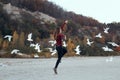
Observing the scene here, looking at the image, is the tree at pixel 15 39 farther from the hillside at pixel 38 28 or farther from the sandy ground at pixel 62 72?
the sandy ground at pixel 62 72

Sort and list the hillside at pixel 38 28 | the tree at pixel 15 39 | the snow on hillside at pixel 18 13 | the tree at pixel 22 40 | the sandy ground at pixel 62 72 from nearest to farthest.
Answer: the sandy ground at pixel 62 72, the tree at pixel 15 39, the tree at pixel 22 40, the hillside at pixel 38 28, the snow on hillside at pixel 18 13

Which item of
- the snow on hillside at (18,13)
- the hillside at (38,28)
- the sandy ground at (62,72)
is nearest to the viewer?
the sandy ground at (62,72)

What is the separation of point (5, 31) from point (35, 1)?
99.7 ft

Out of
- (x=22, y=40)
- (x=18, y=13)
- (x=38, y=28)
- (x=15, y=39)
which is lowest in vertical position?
(x=22, y=40)

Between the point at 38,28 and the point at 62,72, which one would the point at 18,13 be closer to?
the point at 38,28

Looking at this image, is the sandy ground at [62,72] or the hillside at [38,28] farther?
the hillside at [38,28]

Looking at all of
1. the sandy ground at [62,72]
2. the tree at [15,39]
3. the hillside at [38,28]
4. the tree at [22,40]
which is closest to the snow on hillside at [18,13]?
the hillside at [38,28]

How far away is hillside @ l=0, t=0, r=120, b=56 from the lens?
74.6 meters

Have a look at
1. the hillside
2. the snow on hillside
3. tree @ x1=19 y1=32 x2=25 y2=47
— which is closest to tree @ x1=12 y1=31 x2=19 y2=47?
the hillside

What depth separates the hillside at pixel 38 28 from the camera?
74.6 metres

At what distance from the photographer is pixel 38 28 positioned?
287 feet

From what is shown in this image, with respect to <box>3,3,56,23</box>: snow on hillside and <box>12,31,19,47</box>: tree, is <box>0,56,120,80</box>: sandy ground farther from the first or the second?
<box>3,3,56,23</box>: snow on hillside

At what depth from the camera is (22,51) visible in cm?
6894

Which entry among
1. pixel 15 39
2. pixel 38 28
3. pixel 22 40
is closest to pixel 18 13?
pixel 38 28
